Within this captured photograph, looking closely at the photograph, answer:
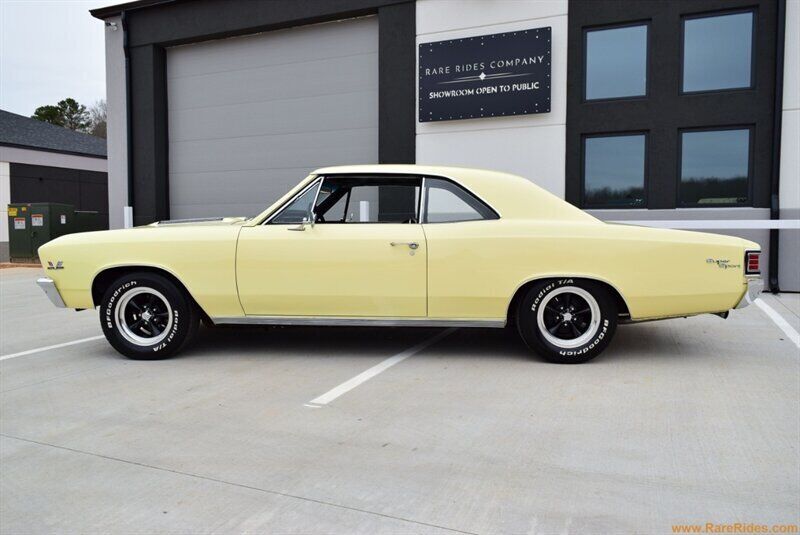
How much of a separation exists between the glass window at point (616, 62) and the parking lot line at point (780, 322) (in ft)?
13.4

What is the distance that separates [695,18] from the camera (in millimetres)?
9758

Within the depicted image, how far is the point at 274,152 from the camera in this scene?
13.0 metres

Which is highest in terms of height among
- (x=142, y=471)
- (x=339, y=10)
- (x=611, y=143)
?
(x=339, y=10)

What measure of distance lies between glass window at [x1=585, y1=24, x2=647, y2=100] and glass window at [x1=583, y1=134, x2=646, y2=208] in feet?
2.49

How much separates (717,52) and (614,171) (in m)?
2.33

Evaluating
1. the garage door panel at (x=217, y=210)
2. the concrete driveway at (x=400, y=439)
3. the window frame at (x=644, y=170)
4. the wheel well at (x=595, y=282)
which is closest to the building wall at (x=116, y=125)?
the garage door panel at (x=217, y=210)

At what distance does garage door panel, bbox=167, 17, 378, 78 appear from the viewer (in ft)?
39.7

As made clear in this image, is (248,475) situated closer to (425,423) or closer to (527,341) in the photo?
(425,423)

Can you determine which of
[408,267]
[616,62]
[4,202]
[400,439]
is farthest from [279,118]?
[4,202]

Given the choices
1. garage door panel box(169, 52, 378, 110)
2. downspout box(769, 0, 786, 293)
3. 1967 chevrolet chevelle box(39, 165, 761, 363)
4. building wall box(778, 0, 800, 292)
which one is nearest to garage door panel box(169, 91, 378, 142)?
garage door panel box(169, 52, 378, 110)

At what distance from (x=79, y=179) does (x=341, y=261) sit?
24.2 m

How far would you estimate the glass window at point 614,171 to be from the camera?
1017cm

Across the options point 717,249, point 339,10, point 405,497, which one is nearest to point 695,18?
point 339,10

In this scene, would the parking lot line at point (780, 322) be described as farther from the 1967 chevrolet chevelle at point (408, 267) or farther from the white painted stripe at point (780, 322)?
the 1967 chevrolet chevelle at point (408, 267)
